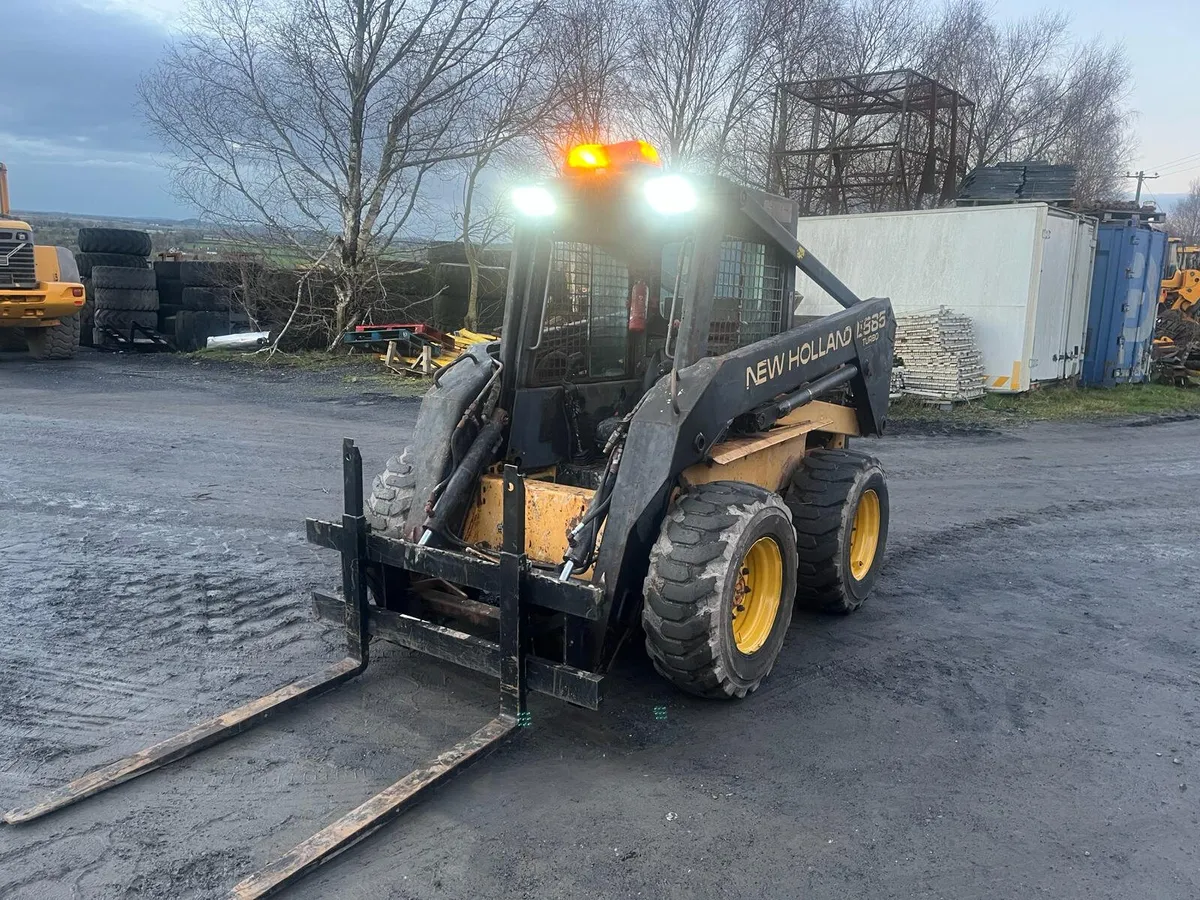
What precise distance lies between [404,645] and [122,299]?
17.5m

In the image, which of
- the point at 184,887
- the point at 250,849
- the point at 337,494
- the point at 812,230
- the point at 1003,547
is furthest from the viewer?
the point at 812,230

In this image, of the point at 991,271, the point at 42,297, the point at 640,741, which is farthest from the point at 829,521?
the point at 42,297

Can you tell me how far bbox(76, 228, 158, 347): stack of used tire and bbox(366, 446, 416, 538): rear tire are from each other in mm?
16883

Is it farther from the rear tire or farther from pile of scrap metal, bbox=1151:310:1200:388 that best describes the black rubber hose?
pile of scrap metal, bbox=1151:310:1200:388

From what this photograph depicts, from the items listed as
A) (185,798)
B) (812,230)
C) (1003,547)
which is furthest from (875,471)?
(812,230)

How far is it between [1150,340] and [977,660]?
15.0 meters

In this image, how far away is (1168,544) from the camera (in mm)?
7234

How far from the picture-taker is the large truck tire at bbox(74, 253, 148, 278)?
19.6m

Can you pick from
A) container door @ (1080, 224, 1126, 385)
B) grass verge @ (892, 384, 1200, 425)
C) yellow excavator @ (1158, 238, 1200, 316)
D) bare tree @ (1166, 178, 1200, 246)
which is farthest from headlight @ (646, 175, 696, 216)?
bare tree @ (1166, 178, 1200, 246)

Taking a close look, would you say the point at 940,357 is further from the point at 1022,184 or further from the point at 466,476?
the point at 466,476

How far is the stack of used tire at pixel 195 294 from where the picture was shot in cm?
1920

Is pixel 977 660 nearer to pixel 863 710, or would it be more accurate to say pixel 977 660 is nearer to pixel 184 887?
pixel 863 710

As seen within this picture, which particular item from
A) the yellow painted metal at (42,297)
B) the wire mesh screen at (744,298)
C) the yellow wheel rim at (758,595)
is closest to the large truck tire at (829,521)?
the yellow wheel rim at (758,595)

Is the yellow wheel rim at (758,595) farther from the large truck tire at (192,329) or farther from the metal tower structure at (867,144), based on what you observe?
the large truck tire at (192,329)
